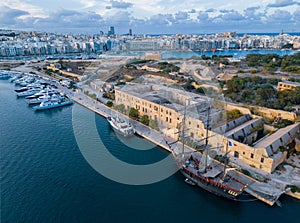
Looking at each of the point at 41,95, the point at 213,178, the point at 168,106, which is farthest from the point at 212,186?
the point at 41,95

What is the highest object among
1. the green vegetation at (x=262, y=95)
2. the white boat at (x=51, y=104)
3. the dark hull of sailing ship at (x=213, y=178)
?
the green vegetation at (x=262, y=95)

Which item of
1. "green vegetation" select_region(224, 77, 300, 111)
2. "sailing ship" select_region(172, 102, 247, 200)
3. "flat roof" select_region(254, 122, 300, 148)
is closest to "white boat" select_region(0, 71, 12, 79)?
"green vegetation" select_region(224, 77, 300, 111)

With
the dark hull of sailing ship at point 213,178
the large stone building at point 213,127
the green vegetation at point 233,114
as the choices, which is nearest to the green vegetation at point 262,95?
the green vegetation at point 233,114

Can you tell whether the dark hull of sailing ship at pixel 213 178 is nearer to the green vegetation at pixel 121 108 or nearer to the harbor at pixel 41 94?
the green vegetation at pixel 121 108

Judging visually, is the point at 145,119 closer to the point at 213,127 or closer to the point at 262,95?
the point at 213,127

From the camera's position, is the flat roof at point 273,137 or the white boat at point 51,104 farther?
the white boat at point 51,104

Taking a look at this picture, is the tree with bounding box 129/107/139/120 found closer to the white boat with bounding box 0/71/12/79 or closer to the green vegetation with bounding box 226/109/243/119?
the green vegetation with bounding box 226/109/243/119
